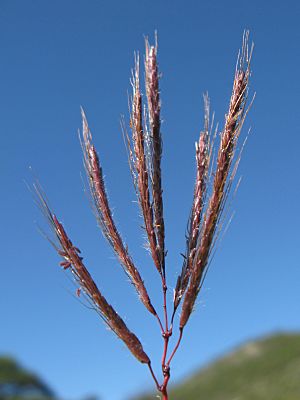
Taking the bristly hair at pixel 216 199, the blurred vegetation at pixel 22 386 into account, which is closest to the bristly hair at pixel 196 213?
the bristly hair at pixel 216 199

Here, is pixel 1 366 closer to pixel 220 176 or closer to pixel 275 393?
pixel 275 393

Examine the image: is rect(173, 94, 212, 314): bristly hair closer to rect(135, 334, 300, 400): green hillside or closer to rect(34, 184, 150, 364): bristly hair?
rect(34, 184, 150, 364): bristly hair

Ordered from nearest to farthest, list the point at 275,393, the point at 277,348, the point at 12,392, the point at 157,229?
the point at 157,229, the point at 275,393, the point at 12,392, the point at 277,348

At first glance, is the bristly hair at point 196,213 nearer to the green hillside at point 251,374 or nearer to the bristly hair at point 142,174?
the bristly hair at point 142,174

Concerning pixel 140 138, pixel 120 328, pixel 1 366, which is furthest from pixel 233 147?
pixel 1 366

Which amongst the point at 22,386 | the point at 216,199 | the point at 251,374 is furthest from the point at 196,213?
the point at 251,374

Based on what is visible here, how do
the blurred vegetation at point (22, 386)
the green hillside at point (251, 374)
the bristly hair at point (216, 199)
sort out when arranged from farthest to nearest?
the blurred vegetation at point (22, 386) < the green hillside at point (251, 374) < the bristly hair at point (216, 199)

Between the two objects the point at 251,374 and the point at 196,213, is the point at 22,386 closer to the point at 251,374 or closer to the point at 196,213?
the point at 251,374
